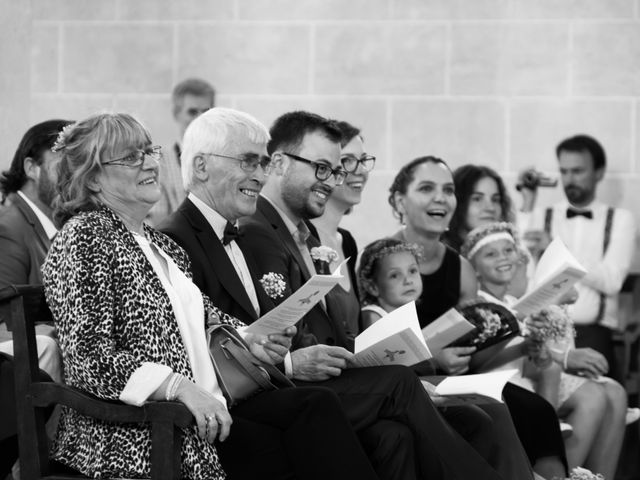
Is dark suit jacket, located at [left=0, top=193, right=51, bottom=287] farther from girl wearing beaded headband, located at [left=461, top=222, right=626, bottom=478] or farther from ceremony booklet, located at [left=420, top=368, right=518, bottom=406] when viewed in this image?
girl wearing beaded headband, located at [left=461, top=222, right=626, bottom=478]

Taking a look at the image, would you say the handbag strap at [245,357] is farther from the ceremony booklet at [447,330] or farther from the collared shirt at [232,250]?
the ceremony booklet at [447,330]

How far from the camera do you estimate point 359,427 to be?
377cm

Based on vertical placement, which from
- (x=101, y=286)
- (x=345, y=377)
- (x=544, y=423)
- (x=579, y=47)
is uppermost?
(x=579, y=47)

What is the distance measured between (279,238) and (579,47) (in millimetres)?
3741

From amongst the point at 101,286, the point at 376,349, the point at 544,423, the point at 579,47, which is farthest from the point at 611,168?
the point at 101,286

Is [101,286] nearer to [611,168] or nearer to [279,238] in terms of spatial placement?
[279,238]

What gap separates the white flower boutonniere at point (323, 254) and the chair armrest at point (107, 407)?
5.33ft

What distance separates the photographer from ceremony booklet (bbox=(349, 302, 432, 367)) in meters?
3.82

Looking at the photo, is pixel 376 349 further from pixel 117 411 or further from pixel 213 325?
pixel 117 411

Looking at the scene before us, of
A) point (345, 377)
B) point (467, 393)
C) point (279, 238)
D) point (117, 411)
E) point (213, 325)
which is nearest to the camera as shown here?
point (117, 411)

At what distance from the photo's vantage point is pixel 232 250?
13.7 ft

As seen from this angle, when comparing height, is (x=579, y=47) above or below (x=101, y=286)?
above

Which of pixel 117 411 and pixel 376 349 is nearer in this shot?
pixel 117 411

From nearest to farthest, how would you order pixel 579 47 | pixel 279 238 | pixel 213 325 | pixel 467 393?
pixel 213 325, pixel 467 393, pixel 279 238, pixel 579 47
